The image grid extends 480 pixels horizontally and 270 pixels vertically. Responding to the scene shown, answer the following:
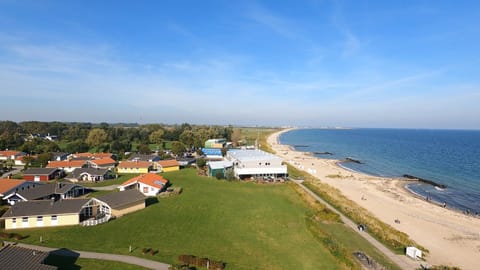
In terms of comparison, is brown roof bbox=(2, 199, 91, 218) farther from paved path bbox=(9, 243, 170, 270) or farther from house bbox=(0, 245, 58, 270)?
house bbox=(0, 245, 58, 270)

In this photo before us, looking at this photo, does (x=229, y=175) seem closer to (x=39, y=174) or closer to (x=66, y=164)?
(x=39, y=174)

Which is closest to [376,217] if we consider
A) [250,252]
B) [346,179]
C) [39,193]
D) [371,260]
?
[371,260]

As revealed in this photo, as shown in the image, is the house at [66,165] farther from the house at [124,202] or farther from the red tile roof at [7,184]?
the house at [124,202]

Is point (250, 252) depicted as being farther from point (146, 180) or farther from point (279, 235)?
point (146, 180)

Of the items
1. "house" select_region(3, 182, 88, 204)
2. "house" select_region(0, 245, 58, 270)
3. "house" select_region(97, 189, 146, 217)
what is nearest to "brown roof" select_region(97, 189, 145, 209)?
"house" select_region(97, 189, 146, 217)

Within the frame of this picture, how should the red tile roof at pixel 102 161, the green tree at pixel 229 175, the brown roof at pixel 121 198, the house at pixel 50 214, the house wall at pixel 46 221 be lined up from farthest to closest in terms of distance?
the red tile roof at pixel 102 161
the green tree at pixel 229 175
the brown roof at pixel 121 198
the house at pixel 50 214
the house wall at pixel 46 221

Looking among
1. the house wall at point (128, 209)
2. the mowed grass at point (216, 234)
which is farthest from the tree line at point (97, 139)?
the mowed grass at point (216, 234)

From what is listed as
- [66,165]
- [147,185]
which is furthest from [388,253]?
[66,165]
